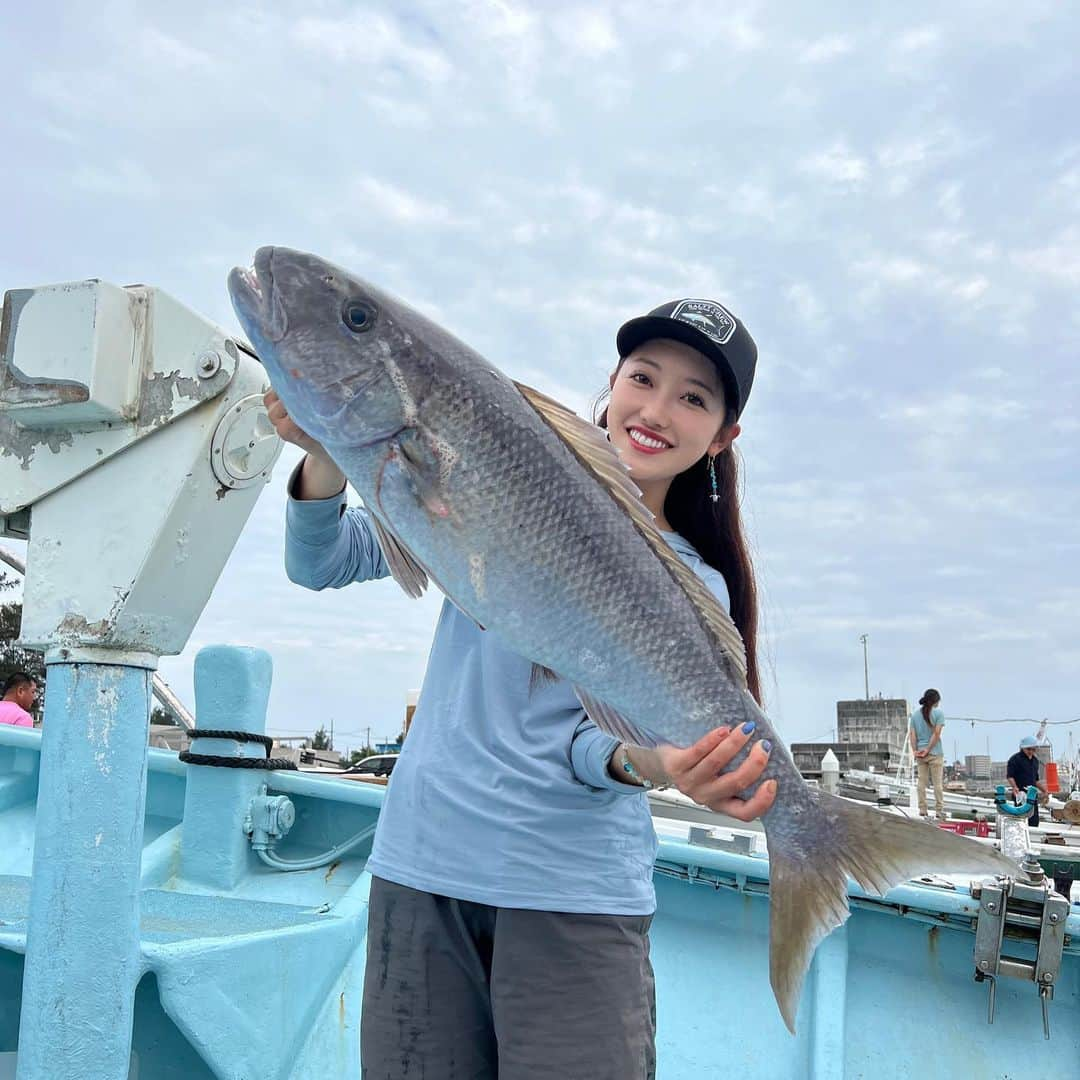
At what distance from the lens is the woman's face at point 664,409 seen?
239 centimetres

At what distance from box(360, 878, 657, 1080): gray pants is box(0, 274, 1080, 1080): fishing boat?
0.81m

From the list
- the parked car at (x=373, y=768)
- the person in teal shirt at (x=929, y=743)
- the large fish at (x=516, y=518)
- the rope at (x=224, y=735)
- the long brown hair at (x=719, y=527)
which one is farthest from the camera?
the person in teal shirt at (x=929, y=743)

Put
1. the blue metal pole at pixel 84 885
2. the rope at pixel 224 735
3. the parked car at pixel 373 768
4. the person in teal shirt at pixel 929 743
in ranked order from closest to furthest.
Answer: the blue metal pole at pixel 84 885 → the rope at pixel 224 735 → the parked car at pixel 373 768 → the person in teal shirt at pixel 929 743

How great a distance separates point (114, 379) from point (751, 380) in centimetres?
165

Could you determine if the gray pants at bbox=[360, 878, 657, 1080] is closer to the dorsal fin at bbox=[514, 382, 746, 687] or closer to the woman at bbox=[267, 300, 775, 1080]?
the woman at bbox=[267, 300, 775, 1080]

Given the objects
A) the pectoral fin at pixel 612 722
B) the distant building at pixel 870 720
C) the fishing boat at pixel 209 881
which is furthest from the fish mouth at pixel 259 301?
the distant building at pixel 870 720

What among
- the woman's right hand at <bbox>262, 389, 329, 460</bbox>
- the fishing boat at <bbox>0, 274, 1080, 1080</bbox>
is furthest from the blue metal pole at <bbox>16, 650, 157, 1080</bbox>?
the woman's right hand at <bbox>262, 389, 329, 460</bbox>

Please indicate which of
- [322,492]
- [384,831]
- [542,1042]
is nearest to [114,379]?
[322,492]

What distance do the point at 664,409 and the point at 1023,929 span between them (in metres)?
2.58

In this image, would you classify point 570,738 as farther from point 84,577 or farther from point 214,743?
point 214,743

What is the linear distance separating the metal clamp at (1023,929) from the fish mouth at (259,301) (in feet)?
10.4

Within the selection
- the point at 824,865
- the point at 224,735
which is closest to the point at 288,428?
the point at 824,865

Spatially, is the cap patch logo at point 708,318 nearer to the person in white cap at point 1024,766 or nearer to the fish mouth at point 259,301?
the fish mouth at point 259,301

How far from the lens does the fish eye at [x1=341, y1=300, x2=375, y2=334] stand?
1.79 meters
